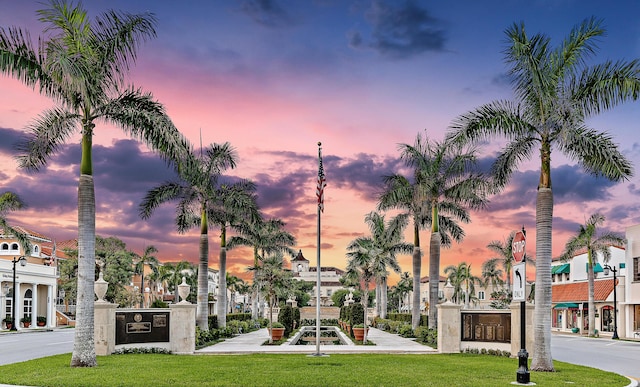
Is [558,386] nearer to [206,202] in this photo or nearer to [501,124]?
[501,124]

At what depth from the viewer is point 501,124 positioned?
22203 mm

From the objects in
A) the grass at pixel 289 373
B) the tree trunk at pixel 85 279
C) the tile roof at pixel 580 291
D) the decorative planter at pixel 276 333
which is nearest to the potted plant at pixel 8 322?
the decorative planter at pixel 276 333

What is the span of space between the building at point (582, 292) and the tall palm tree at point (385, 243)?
1710 centimetres

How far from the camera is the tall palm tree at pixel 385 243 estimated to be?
4168cm

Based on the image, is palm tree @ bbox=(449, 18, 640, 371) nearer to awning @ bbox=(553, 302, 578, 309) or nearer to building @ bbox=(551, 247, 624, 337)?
building @ bbox=(551, 247, 624, 337)

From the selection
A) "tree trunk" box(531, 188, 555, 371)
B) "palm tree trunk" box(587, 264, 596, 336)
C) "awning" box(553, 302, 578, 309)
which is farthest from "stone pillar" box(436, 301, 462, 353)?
"awning" box(553, 302, 578, 309)

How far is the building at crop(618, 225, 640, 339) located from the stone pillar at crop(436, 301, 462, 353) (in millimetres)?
29740

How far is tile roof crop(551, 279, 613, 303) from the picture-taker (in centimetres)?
5858

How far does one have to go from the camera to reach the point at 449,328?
93.4 ft

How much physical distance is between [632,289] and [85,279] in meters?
45.4

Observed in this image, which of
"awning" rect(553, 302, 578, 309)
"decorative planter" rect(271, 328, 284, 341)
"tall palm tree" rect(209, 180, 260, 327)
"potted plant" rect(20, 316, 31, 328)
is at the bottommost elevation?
"potted plant" rect(20, 316, 31, 328)

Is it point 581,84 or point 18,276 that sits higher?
point 581,84

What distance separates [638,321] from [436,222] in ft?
88.8

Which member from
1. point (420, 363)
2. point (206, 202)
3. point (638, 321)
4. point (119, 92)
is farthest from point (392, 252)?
point (119, 92)
